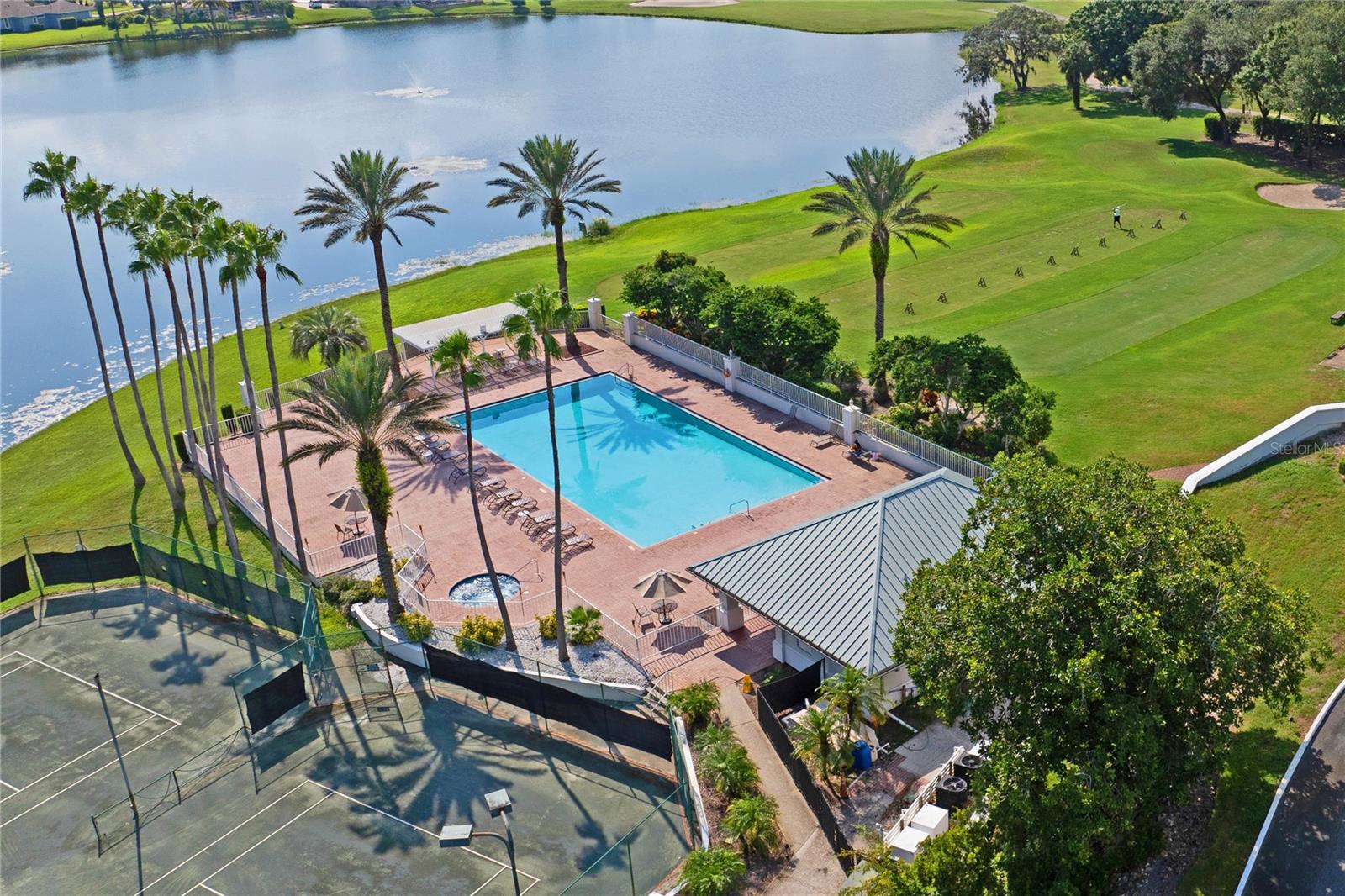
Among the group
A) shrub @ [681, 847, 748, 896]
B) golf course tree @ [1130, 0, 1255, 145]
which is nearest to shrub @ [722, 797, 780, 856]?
shrub @ [681, 847, 748, 896]

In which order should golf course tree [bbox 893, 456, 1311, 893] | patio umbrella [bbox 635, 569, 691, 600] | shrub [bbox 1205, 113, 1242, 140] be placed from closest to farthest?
golf course tree [bbox 893, 456, 1311, 893] → patio umbrella [bbox 635, 569, 691, 600] → shrub [bbox 1205, 113, 1242, 140]

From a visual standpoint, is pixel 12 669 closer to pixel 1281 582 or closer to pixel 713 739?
pixel 713 739

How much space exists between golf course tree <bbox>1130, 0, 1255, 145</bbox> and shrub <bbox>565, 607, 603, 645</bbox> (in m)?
75.9

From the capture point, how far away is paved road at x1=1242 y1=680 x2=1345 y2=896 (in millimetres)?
22375

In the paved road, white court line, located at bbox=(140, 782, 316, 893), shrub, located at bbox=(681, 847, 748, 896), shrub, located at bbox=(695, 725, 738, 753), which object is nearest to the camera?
the paved road

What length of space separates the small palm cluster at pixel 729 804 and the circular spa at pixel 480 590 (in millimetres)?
9171

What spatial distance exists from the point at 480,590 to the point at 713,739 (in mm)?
12174

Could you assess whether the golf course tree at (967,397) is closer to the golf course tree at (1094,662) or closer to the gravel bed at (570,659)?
the gravel bed at (570,659)

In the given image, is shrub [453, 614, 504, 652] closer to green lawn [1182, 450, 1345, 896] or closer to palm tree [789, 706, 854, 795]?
palm tree [789, 706, 854, 795]

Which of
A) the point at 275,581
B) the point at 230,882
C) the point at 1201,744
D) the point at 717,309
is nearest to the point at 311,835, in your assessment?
the point at 230,882

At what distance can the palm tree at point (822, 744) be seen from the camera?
27.0 metres

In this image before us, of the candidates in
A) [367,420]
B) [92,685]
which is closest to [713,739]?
[367,420]

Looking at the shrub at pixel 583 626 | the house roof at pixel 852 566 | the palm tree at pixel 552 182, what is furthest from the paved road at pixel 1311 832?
the palm tree at pixel 552 182

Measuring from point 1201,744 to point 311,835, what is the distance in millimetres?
20803
